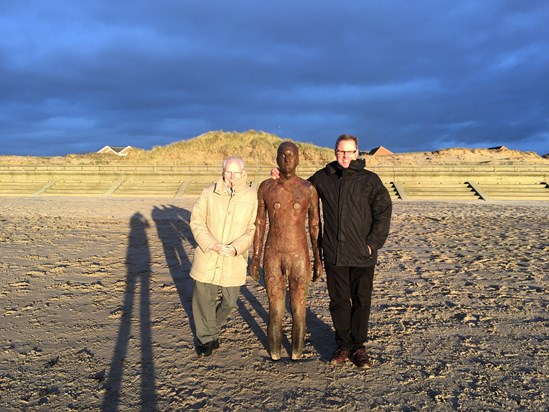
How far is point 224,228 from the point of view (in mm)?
3764

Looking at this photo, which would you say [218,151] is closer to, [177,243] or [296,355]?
[177,243]

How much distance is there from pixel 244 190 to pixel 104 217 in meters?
10.0

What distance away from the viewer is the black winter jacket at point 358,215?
11.7 ft

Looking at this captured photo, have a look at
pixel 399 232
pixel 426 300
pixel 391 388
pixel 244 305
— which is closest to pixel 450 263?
pixel 426 300

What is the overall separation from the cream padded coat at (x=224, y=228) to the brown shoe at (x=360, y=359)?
4.22 ft

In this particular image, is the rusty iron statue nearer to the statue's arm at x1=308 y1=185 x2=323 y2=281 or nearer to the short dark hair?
the statue's arm at x1=308 y1=185 x2=323 y2=281

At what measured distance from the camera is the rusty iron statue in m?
3.69

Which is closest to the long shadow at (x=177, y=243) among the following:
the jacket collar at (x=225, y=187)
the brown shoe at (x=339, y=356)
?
the brown shoe at (x=339, y=356)

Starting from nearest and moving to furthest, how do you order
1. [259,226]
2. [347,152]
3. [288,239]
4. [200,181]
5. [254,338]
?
[347,152] → [288,239] → [259,226] → [254,338] → [200,181]

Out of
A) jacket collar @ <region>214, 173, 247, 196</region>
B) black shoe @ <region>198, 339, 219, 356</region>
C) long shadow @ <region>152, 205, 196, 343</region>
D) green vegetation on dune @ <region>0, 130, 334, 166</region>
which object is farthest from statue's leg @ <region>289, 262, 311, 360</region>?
green vegetation on dune @ <region>0, 130, 334, 166</region>

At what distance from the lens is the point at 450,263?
742 centimetres

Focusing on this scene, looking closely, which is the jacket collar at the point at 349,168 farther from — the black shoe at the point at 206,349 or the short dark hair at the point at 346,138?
the black shoe at the point at 206,349

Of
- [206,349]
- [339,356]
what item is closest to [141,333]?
[206,349]

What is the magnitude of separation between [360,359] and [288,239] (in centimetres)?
129
